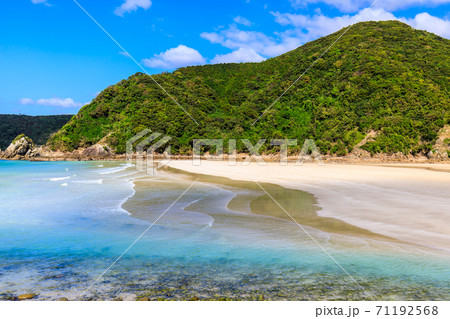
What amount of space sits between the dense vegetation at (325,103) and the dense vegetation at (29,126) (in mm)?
52377

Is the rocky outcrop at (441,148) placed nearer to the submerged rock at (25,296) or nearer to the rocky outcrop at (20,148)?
the submerged rock at (25,296)

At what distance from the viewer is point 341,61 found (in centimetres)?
6831

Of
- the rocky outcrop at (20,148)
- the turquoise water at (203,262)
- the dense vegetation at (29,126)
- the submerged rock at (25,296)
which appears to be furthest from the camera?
the dense vegetation at (29,126)

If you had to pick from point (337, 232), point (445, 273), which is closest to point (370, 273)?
point (445, 273)

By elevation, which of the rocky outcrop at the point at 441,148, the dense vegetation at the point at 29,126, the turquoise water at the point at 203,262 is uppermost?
the dense vegetation at the point at 29,126

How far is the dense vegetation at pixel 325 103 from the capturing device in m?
50.9

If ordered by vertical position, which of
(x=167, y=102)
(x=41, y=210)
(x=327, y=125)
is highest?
(x=167, y=102)

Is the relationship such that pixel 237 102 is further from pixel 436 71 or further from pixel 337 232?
pixel 337 232

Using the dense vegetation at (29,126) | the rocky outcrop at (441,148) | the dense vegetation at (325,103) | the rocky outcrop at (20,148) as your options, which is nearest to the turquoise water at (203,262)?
the rocky outcrop at (441,148)

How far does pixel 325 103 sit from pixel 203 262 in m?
59.6

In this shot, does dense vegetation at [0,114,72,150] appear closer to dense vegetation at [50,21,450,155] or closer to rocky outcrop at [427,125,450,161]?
dense vegetation at [50,21,450,155]

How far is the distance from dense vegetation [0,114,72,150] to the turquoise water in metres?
133

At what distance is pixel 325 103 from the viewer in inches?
2425
